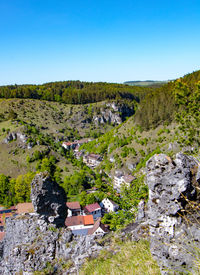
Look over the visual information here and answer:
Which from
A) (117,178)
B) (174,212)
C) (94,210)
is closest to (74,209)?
(94,210)

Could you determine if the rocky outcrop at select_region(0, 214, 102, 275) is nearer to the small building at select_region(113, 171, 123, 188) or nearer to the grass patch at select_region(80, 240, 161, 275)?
the grass patch at select_region(80, 240, 161, 275)

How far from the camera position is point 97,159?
79.6 m

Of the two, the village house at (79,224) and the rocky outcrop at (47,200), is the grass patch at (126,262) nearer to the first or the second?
the rocky outcrop at (47,200)

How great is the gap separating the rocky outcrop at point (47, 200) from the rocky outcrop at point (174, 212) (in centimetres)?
582

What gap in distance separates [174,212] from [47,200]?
6.69 m

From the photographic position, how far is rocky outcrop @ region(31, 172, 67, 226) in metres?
9.55

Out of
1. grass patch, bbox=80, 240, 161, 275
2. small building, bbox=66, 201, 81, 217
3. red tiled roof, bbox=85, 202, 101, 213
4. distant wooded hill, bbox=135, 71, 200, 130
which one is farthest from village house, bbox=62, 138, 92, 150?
grass patch, bbox=80, 240, 161, 275

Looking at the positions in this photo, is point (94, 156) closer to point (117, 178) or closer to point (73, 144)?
point (73, 144)

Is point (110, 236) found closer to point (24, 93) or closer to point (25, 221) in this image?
point (25, 221)

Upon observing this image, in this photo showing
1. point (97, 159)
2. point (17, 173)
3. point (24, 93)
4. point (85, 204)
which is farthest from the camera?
point (24, 93)

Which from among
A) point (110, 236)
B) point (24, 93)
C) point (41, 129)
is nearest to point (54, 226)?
point (110, 236)

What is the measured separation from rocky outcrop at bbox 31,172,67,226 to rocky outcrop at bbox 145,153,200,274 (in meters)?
5.82

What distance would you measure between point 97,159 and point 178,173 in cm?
7519

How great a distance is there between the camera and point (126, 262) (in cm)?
547
